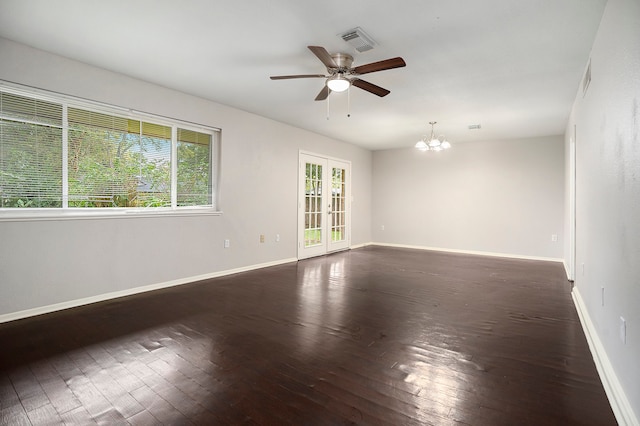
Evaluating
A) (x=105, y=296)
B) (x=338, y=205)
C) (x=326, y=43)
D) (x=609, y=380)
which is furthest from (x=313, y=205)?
(x=609, y=380)

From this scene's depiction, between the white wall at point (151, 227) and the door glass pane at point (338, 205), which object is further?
the door glass pane at point (338, 205)

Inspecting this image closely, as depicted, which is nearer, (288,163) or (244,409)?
→ (244,409)

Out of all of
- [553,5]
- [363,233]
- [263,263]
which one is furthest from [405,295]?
[363,233]

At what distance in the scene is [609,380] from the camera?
198 cm

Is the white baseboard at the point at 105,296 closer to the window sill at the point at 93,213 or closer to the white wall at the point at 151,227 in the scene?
the white wall at the point at 151,227

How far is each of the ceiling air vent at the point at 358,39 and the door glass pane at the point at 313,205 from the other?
3.78 meters

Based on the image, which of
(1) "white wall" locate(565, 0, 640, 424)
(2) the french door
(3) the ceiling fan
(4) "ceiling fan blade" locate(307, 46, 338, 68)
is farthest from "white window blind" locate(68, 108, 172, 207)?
(1) "white wall" locate(565, 0, 640, 424)

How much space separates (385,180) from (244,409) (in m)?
7.46

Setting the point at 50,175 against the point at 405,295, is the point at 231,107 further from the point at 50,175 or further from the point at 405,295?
the point at 405,295

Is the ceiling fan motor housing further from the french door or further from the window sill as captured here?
the french door

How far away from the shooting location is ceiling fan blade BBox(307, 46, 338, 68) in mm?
2572

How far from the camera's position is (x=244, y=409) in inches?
69.8

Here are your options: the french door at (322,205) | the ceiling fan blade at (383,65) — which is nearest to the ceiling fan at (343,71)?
the ceiling fan blade at (383,65)

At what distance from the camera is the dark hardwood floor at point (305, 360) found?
1760 millimetres
